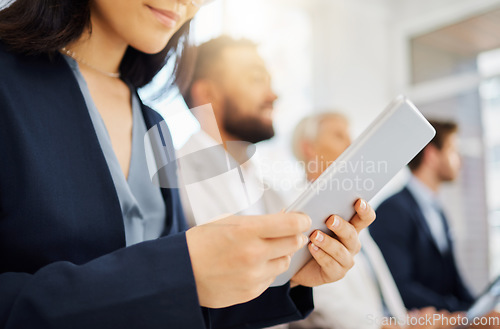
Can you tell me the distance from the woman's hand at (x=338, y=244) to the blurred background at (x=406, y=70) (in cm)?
234

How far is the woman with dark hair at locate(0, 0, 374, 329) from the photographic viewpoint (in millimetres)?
376

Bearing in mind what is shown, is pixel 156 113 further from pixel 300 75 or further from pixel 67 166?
pixel 300 75

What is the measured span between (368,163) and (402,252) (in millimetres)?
1537

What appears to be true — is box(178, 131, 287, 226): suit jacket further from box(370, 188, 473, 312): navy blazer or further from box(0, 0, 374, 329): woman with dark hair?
box(370, 188, 473, 312): navy blazer

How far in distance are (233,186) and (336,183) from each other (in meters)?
0.24

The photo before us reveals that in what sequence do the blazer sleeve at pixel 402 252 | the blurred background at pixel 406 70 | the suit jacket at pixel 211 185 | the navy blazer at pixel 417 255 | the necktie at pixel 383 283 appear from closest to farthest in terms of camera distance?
1. the suit jacket at pixel 211 185
2. the necktie at pixel 383 283
3. the blazer sleeve at pixel 402 252
4. the navy blazer at pixel 417 255
5. the blurred background at pixel 406 70

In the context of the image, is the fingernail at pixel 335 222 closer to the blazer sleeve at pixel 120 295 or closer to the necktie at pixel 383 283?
the blazer sleeve at pixel 120 295

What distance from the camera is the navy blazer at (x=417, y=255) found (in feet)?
6.06

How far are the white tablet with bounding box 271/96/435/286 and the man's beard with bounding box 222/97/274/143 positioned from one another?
1.15m

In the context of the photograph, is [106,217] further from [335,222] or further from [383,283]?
[383,283]

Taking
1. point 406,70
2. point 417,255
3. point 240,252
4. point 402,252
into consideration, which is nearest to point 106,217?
point 240,252

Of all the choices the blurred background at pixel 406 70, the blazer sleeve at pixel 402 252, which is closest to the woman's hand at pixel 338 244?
the blazer sleeve at pixel 402 252

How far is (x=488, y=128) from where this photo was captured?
3172 mm

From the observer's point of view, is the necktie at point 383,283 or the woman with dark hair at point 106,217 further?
the necktie at point 383,283
